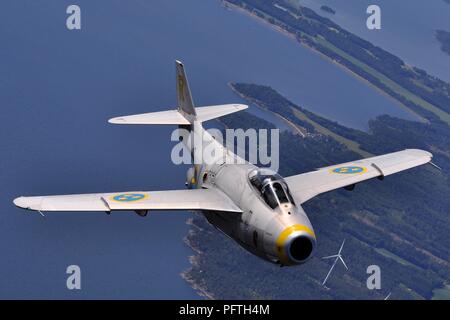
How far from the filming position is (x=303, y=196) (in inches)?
2291

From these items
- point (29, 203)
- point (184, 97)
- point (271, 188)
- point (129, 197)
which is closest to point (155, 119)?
point (184, 97)

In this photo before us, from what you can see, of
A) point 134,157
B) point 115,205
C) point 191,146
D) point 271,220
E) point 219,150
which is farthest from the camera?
point 134,157

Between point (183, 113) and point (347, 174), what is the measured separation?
16326 millimetres

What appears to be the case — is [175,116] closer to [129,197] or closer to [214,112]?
[214,112]

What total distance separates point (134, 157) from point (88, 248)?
24.3 metres

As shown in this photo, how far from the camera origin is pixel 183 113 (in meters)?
72.6

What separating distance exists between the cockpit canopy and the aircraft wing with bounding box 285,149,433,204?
14.9 feet

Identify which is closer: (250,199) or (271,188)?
(271,188)

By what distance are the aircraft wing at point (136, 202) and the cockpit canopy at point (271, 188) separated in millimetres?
2192

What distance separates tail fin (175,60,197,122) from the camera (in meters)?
71.2

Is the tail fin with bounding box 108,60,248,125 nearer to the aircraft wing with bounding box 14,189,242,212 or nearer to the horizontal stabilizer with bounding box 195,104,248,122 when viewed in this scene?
the horizontal stabilizer with bounding box 195,104,248,122

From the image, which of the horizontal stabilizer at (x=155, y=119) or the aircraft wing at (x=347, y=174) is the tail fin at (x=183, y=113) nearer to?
the horizontal stabilizer at (x=155, y=119)

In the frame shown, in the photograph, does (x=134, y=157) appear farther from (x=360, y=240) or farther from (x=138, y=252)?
(x=360, y=240)
